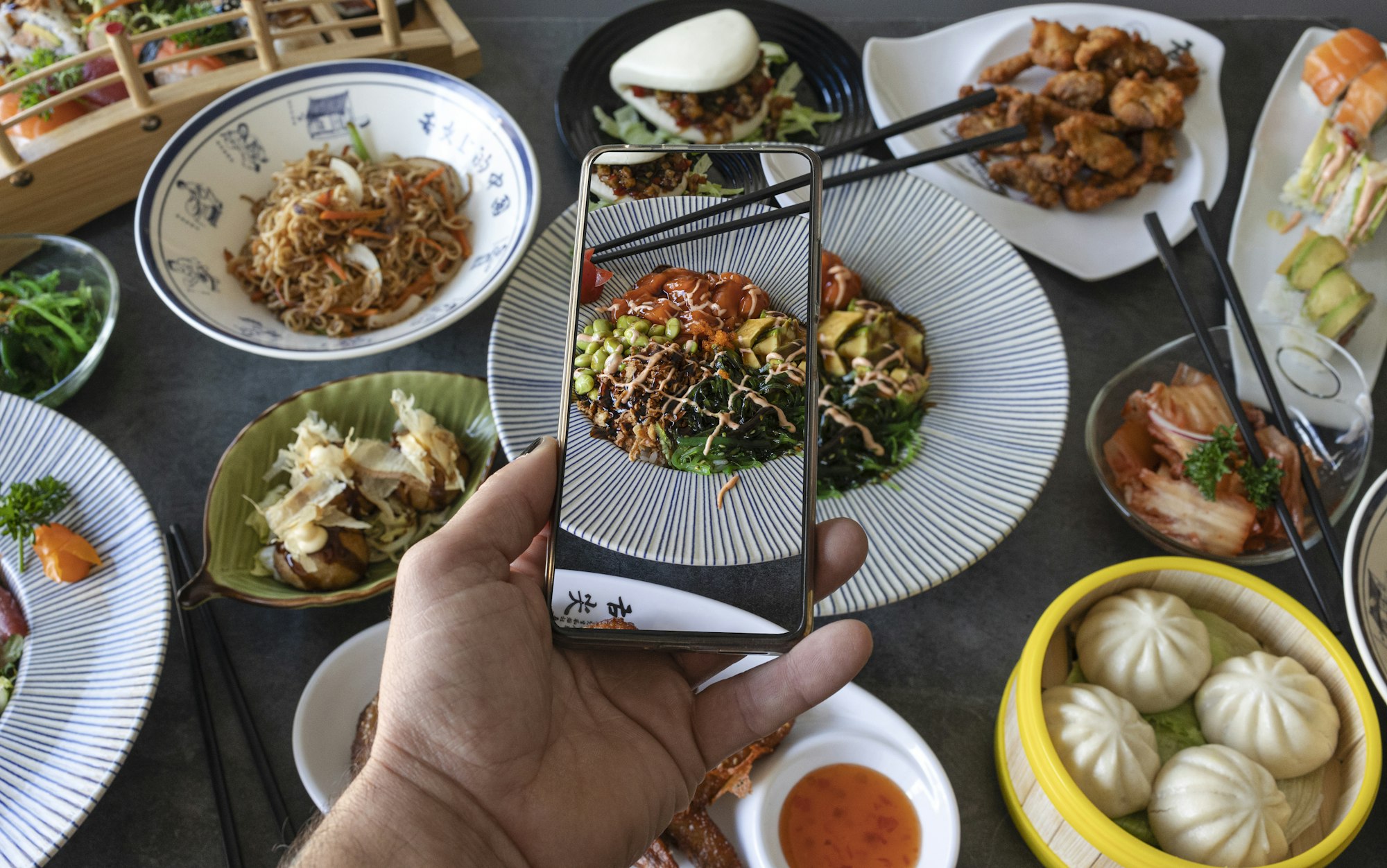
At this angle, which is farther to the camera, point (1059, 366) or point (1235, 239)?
point (1235, 239)

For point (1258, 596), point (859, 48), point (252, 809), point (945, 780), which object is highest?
point (859, 48)

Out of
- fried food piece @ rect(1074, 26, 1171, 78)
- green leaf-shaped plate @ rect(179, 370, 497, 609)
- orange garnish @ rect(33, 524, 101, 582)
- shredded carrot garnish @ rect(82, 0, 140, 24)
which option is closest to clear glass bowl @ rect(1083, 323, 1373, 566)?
fried food piece @ rect(1074, 26, 1171, 78)

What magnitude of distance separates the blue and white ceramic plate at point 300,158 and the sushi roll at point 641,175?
0.62m

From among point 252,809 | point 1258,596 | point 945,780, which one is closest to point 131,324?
point 252,809

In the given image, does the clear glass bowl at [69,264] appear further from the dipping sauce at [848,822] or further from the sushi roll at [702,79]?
the dipping sauce at [848,822]

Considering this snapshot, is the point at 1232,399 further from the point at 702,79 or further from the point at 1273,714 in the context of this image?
the point at 702,79

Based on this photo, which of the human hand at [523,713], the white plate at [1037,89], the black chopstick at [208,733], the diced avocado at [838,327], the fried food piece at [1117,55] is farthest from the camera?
the fried food piece at [1117,55]

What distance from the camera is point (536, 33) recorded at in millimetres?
2943

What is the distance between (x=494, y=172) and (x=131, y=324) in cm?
107

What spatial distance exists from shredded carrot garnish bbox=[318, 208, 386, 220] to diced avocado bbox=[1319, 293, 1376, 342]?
7.72 feet

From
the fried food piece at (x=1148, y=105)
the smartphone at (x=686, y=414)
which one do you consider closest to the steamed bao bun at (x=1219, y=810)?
the smartphone at (x=686, y=414)

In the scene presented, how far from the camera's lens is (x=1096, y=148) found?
2.47 meters

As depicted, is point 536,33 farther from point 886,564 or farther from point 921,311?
point 886,564

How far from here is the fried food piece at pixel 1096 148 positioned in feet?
8.09
